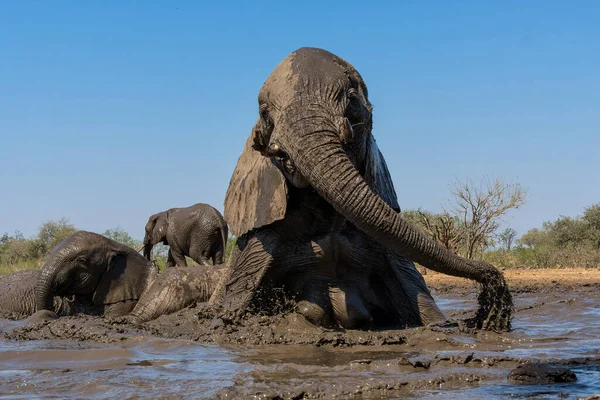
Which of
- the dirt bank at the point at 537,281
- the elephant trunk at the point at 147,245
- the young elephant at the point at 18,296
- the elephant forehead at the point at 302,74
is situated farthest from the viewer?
the elephant trunk at the point at 147,245

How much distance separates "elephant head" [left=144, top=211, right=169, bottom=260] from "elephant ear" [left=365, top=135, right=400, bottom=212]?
1032 cm

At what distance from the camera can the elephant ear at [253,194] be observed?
6013 millimetres

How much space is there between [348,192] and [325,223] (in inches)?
46.0

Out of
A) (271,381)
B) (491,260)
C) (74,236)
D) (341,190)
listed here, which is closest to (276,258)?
(341,190)

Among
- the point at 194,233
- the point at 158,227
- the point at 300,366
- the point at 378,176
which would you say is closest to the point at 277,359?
A: the point at 300,366

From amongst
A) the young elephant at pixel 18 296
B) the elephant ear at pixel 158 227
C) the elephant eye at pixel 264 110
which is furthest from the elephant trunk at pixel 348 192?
the elephant ear at pixel 158 227

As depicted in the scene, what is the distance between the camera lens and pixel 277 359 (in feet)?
17.7

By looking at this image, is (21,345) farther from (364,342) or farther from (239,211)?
(364,342)

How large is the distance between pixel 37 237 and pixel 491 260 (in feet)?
59.0

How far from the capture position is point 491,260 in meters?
20.3

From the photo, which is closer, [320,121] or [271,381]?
[271,381]

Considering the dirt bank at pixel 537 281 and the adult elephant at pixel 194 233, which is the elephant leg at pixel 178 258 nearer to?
the adult elephant at pixel 194 233

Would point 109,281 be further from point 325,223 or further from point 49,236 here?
point 49,236

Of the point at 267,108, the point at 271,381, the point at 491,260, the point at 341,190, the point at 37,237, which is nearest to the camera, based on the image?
the point at 271,381
